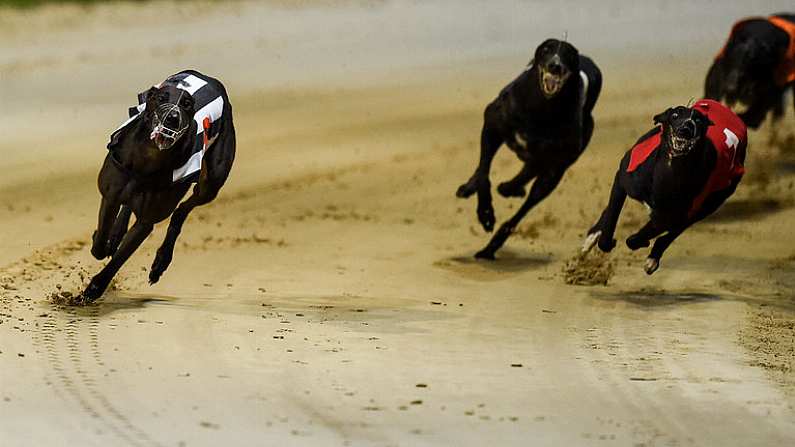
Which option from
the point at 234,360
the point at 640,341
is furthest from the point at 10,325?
the point at 640,341

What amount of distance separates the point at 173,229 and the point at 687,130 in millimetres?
2428

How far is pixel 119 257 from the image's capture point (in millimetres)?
7164

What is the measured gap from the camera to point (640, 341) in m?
7.38

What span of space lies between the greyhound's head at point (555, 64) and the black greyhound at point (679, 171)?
52 centimetres

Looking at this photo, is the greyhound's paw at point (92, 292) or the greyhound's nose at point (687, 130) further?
the greyhound's nose at point (687, 130)

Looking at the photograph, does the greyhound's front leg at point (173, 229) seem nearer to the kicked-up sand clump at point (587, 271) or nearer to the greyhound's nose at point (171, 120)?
the greyhound's nose at point (171, 120)

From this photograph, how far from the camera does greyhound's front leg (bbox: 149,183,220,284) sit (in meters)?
7.39

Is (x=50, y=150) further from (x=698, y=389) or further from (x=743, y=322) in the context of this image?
(x=698, y=389)

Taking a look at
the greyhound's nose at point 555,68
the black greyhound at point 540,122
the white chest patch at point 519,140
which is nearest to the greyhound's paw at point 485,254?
the black greyhound at point 540,122

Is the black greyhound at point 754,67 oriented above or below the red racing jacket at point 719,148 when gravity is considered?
below

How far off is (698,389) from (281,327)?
185 cm

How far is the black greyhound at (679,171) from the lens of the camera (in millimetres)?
7672

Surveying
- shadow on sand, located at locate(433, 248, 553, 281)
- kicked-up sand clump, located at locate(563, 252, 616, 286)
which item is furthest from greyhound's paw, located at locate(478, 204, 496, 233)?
kicked-up sand clump, located at locate(563, 252, 616, 286)

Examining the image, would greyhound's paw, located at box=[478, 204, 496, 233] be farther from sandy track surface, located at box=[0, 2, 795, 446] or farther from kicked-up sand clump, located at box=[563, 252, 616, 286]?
kicked-up sand clump, located at box=[563, 252, 616, 286]
